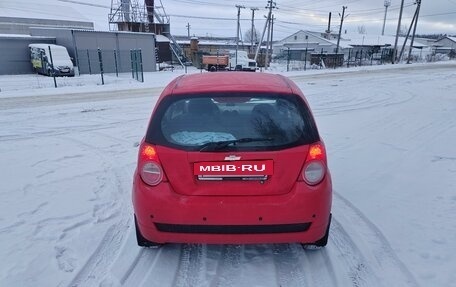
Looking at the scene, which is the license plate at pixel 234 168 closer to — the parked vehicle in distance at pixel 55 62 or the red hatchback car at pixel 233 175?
the red hatchback car at pixel 233 175

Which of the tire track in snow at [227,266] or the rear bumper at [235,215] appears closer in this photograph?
the rear bumper at [235,215]

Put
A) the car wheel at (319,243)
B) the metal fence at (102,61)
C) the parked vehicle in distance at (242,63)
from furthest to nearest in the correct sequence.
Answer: the parked vehicle in distance at (242,63)
the metal fence at (102,61)
the car wheel at (319,243)

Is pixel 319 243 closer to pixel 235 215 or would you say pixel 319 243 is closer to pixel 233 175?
pixel 235 215

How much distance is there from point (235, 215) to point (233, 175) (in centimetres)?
32

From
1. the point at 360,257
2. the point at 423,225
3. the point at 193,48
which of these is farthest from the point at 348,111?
the point at 193,48

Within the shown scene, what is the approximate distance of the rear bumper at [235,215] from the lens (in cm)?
279

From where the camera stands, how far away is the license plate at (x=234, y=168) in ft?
9.12

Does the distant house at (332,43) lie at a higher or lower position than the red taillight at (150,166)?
higher

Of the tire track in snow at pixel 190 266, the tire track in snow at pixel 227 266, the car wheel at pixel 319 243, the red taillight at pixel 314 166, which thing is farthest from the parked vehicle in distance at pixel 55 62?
the red taillight at pixel 314 166

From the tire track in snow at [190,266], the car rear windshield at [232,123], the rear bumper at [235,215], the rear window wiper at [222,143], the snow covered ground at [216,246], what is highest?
the car rear windshield at [232,123]

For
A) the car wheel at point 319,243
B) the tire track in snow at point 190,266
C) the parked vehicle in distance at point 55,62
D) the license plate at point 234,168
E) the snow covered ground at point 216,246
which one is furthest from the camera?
the parked vehicle in distance at point 55,62

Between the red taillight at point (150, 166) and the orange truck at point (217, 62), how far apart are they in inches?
1313

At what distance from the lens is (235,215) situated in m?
2.79

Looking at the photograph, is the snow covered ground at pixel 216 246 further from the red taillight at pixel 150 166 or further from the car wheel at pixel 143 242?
the red taillight at pixel 150 166
